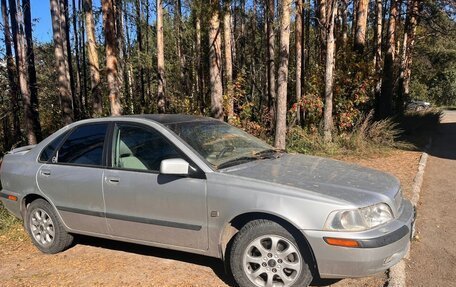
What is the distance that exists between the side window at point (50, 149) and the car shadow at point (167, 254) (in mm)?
1166

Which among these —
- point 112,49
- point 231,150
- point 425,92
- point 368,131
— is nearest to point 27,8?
point 112,49

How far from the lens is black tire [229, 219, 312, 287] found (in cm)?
379

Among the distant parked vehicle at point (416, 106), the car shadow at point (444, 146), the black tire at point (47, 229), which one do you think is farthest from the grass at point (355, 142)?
the distant parked vehicle at point (416, 106)

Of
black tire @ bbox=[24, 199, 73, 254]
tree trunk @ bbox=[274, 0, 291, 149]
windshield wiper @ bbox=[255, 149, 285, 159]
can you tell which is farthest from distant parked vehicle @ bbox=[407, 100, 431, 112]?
black tire @ bbox=[24, 199, 73, 254]

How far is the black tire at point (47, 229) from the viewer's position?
5.27 metres

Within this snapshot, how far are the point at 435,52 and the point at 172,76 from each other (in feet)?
96.5

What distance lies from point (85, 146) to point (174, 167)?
1577mm

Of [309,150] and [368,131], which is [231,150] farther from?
[368,131]

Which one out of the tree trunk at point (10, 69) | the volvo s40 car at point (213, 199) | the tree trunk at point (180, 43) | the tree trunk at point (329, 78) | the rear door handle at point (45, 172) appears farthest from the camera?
the tree trunk at point (180, 43)

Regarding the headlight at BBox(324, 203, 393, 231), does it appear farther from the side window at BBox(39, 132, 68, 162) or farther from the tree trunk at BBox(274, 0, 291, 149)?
the tree trunk at BBox(274, 0, 291, 149)

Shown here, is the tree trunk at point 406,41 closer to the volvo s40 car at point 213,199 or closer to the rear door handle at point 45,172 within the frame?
the volvo s40 car at point 213,199

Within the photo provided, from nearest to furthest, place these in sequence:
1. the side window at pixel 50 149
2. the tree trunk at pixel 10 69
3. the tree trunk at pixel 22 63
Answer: the side window at pixel 50 149 < the tree trunk at pixel 22 63 < the tree trunk at pixel 10 69

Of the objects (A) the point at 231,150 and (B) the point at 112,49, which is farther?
(B) the point at 112,49

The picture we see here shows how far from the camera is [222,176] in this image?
161 inches
